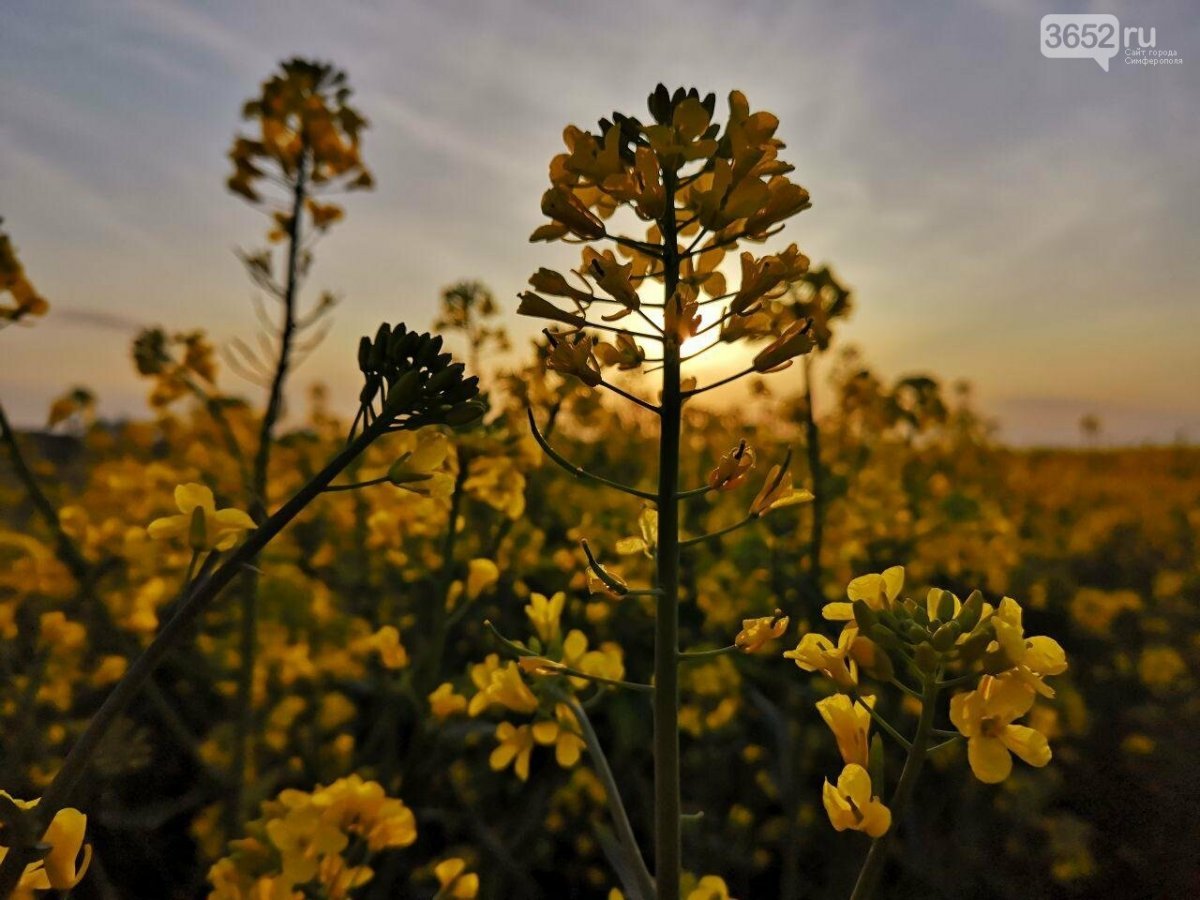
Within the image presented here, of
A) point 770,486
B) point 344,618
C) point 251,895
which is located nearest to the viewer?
point 770,486

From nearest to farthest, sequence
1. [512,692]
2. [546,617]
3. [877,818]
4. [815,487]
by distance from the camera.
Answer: [877,818] → [512,692] → [546,617] → [815,487]

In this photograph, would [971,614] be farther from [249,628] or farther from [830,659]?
[249,628]

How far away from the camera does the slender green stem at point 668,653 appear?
954mm

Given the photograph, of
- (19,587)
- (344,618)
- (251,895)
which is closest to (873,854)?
(251,895)

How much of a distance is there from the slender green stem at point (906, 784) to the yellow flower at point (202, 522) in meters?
0.78

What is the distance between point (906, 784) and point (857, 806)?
52 millimetres

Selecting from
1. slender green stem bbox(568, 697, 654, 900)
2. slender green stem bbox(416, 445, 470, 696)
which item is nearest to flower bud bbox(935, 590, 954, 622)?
slender green stem bbox(568, 697, 654, 900)

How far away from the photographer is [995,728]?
83 centimetres

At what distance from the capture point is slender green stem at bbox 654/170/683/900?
954 mm

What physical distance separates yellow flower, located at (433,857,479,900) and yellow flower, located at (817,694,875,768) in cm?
73

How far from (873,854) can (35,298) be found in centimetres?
204

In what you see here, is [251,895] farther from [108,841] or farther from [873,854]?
[108,841]

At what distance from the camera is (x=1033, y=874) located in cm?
335

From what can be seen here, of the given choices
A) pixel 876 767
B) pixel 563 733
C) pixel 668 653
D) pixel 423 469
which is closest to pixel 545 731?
pixel 563 733
